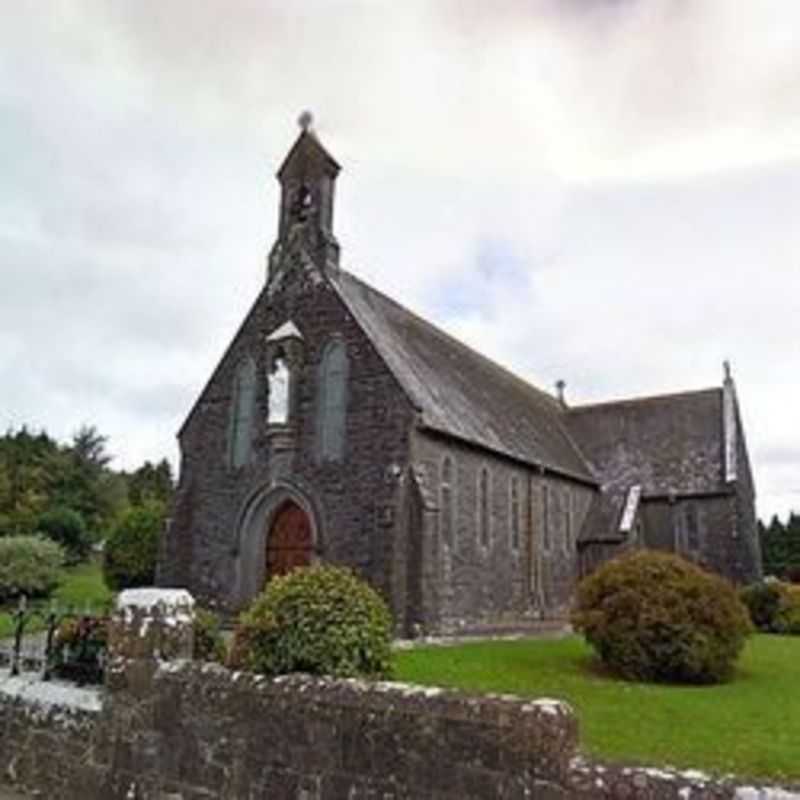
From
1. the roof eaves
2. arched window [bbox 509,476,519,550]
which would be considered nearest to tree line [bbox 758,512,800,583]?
the roof eaves

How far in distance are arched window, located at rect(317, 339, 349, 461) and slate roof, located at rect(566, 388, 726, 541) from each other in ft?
44.0

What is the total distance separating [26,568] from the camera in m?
27.1

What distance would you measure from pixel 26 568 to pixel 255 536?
28.8ft

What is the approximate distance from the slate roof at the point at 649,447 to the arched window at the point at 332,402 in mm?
13399

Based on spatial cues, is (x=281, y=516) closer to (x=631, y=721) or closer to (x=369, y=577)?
(x=369, y=577)

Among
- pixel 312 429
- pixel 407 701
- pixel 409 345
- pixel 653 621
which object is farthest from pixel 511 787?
pixel 409 345

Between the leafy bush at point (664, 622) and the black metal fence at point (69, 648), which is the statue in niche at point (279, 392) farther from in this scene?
the black metal fence at point (69, 648)

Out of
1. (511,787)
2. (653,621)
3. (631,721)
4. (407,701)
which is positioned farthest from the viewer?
(653,621)

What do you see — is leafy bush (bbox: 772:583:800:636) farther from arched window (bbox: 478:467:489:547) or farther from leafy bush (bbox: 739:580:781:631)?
arched window (bbox: 478:467:489:547)

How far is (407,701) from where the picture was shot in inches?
246

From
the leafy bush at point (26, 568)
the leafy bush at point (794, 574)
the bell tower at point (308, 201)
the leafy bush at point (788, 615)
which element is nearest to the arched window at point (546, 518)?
the leafy bush at point (788, 615)

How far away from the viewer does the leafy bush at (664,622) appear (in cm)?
1433

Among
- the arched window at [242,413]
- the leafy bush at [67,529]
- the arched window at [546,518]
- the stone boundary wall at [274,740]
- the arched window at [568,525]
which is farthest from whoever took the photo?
the leafy bush at [67,529]

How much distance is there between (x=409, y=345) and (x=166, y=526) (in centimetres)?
920
